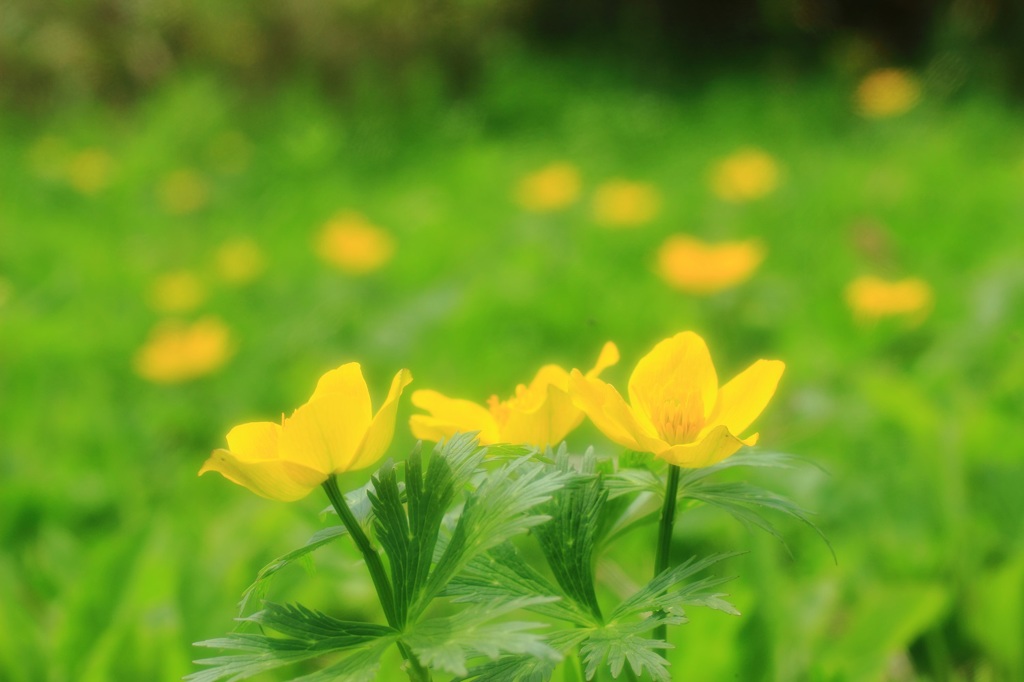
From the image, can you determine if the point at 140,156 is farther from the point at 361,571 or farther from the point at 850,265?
the point at 361,571

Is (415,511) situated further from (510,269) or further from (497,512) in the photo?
(510,269)

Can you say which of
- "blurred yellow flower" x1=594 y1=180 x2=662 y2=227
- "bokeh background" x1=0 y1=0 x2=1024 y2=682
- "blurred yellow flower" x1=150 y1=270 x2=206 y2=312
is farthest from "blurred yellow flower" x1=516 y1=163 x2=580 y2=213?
"blurred yellow flower" x1=150 y1=270 x2=206 y2=312

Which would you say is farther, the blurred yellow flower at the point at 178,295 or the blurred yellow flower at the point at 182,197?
the blurred yellow flower at the point at 182,197

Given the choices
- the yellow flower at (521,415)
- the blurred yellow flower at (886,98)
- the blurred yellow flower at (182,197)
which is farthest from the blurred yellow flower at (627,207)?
the yellow flower at (521,415)

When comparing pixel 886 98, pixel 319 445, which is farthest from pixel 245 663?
pixel 886 98

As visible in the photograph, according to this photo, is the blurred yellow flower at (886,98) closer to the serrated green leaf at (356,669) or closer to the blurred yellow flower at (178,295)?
the blurred yellow flower at (178,295)

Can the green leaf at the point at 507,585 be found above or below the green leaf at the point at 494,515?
below

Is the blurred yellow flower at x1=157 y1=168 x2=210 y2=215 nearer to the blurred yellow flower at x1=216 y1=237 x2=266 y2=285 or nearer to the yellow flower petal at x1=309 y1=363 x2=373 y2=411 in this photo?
Answer: the blurred yellow flower at x1=216 y1=237 x2=266 y2=285

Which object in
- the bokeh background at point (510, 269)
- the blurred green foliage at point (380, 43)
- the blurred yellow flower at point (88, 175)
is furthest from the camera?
the blurred green foliage at point (380, 43)

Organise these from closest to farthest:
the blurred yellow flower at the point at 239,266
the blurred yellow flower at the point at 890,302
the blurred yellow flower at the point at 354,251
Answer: the blurred yellow flower at the point at 890,302, the blurred yellow flower at the point at 354,251, the blurred yellow flower at the point at 239,266
